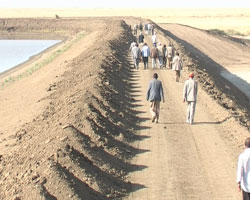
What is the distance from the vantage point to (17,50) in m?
66.2

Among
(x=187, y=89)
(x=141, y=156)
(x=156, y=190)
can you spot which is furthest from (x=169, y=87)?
(x=156, y=190)

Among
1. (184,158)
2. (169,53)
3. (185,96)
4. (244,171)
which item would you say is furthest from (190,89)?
(169,53)

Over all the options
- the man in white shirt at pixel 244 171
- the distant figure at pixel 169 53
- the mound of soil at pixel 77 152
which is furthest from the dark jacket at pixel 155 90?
the distant figure at pixel 169 53

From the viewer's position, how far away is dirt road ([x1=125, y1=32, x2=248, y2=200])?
11.3 m

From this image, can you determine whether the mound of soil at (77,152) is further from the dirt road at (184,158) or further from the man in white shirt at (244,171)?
the man in white shirt at (244,171)

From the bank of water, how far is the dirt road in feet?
105

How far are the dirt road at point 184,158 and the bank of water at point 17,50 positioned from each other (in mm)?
32155

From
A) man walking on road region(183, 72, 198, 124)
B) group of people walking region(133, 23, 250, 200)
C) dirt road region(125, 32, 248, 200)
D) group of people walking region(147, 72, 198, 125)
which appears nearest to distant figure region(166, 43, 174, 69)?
group of people walking region(133, 23, 250, 200)

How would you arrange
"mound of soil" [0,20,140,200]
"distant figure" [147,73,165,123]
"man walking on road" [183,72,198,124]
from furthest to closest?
"distant figure" [147,73,165,123] → "man walking on road" [183,72,198,124] → "mound of soil" [0,20,140,200]

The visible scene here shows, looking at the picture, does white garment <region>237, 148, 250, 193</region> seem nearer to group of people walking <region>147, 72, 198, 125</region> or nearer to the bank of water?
group of people walking <region>147, 72, 198, 125</region>

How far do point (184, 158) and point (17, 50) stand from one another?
5522cm

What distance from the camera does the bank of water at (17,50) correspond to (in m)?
53.9

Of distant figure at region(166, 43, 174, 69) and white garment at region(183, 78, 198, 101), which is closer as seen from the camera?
white garment at region(183, 78, 198, 101)

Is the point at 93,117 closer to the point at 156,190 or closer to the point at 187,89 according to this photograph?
the point at 187,89
